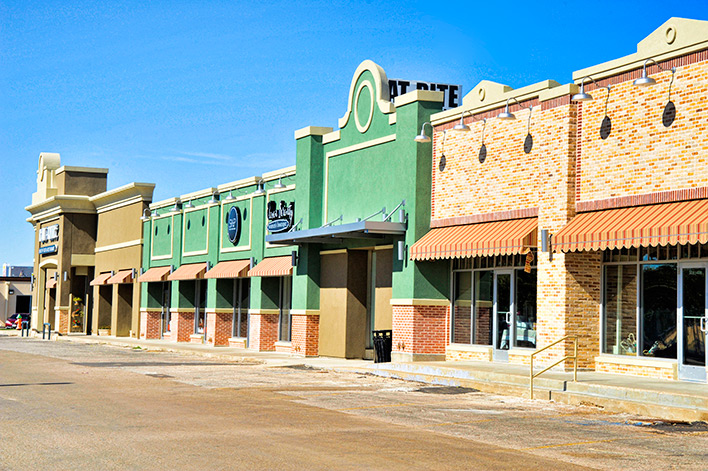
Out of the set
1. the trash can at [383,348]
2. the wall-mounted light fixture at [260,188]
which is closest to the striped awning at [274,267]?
the wall-mounted light fixture at [260,188]

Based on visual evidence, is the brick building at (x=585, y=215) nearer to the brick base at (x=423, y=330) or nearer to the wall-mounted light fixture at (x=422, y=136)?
the brick base at (x=423, y=330)

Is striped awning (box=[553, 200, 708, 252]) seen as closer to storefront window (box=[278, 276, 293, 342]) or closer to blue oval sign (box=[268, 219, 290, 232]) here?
blue oval sign (box=[268, 219, 290, 232])

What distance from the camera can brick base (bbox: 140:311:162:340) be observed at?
166 ft

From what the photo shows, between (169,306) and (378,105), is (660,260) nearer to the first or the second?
(378,105)

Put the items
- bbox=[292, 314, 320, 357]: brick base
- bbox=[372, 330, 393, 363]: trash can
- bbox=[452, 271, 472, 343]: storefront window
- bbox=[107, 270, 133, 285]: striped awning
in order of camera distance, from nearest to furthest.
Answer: bbox=[452, 271, 472, 343]: storefront window
bbox=[372, 330, 393, 363]: trash can
bbox=[292, 314, 320, 357]: brick base
bbox=[107, 270, 133, 285]: striped awning

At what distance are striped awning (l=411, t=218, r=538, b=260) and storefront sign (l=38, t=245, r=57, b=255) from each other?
1646 inches

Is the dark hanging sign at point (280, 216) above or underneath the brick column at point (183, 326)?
above

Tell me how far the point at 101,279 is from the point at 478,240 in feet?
127

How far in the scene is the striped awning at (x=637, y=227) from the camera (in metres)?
18.2

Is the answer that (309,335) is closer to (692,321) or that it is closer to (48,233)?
(692,321)

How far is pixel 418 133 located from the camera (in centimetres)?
2725

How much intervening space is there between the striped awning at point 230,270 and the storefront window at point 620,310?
19.6 metres

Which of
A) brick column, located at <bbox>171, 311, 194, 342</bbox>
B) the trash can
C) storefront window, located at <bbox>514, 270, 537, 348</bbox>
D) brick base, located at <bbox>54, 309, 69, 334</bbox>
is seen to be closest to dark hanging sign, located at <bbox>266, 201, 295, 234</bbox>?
the trash can

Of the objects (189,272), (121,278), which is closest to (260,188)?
(189,272)
